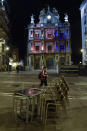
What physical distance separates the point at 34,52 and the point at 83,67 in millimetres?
28898

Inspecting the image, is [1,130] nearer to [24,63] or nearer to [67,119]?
[67,119]

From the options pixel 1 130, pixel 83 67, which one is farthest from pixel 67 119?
pixel 83 67

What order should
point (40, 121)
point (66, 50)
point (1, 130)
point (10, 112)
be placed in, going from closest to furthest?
point (1, 130) < point (40, 121) < point (10, 112) < point (66, 50)

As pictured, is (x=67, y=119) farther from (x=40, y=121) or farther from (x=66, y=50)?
(x=66, y=50)

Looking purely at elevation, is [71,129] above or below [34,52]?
below

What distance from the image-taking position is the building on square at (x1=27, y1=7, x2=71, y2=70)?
5094 cm

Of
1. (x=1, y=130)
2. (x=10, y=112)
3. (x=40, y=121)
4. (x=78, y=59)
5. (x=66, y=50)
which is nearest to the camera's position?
(x=1, y=130)

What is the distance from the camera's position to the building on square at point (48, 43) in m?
50.9

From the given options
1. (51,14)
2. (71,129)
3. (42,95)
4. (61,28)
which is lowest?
(71,129)

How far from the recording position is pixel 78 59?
62875 mm

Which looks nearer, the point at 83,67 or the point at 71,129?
the point at 71,129

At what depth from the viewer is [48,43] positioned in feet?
170

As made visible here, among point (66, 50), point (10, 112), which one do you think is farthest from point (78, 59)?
point (10, 112)

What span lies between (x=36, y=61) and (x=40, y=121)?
157 feet
